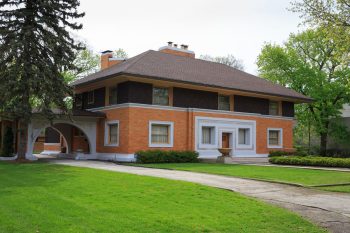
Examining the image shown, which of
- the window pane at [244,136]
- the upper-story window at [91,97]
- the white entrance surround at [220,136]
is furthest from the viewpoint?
the window pane at [244,136]

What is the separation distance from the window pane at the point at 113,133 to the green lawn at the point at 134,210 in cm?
1539

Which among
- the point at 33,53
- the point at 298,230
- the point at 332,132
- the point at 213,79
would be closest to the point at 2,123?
the point at 33,53

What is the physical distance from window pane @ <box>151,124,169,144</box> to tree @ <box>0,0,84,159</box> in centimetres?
653

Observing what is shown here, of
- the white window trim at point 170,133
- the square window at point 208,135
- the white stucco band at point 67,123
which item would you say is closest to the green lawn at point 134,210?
the white stucco band at point 67,123

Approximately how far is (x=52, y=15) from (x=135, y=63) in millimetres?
6442

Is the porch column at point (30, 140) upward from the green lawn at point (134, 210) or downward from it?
upward

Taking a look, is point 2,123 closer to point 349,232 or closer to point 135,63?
point 135,63

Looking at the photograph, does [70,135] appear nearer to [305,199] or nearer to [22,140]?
[22,140]

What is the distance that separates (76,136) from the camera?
104 ft

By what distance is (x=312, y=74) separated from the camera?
132ft

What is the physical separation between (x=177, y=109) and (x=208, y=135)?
341cm

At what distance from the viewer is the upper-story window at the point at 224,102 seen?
3081 centimetres

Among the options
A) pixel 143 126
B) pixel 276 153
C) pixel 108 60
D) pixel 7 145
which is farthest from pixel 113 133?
pixel 276 153

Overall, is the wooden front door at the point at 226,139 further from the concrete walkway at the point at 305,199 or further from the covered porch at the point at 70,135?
the concrete walkway at the point at 305,199
